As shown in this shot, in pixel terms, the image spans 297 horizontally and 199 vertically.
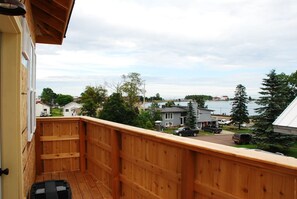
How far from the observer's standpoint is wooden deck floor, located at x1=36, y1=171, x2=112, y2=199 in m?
3.55

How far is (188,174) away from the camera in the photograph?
1.89m

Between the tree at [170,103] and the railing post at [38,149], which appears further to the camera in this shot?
the tree at [170,103]

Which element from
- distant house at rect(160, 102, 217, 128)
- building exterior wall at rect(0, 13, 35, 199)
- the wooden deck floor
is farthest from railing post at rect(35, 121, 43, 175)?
distant house at rect(160, 102, 217, 128)

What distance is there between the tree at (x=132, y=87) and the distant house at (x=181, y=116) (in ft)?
21.5

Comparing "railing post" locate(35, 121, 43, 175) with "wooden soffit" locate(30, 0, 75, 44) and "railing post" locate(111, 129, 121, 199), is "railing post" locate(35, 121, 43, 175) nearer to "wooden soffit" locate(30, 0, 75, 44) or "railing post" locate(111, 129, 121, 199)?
"wooden soffit" locate(30, 0, 75, 44)

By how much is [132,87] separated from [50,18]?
29.0 metres

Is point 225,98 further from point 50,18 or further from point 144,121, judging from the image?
point 50,18

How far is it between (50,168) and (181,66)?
127 feet

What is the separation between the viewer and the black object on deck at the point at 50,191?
108 inches

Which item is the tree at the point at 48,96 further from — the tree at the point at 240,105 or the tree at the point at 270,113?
the tree at the point at 270,113

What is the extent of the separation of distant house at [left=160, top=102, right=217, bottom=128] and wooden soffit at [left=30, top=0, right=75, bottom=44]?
33677 millimetres

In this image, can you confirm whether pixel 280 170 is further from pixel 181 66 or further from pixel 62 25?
pixel 181 66

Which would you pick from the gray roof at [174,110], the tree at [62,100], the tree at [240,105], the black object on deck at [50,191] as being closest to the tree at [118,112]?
the gray roof at [174,110]

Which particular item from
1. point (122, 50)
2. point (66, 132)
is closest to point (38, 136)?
point (66, 132)
